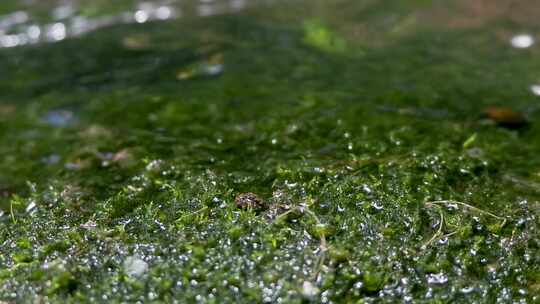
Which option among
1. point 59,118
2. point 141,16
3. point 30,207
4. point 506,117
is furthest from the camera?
point 141,16

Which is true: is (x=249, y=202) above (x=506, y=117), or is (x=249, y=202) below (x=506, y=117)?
above

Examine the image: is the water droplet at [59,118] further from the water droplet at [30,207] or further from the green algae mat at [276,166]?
the water droplet at [30,207]

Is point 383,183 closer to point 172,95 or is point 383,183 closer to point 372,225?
point 372,225

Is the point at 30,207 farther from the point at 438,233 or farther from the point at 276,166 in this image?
the point at 438,233

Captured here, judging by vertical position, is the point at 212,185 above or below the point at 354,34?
above

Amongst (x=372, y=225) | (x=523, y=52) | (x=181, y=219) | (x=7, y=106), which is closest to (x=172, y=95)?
(x=7, y=106)

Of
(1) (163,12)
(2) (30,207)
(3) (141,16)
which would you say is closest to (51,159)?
(2) (30,207)
